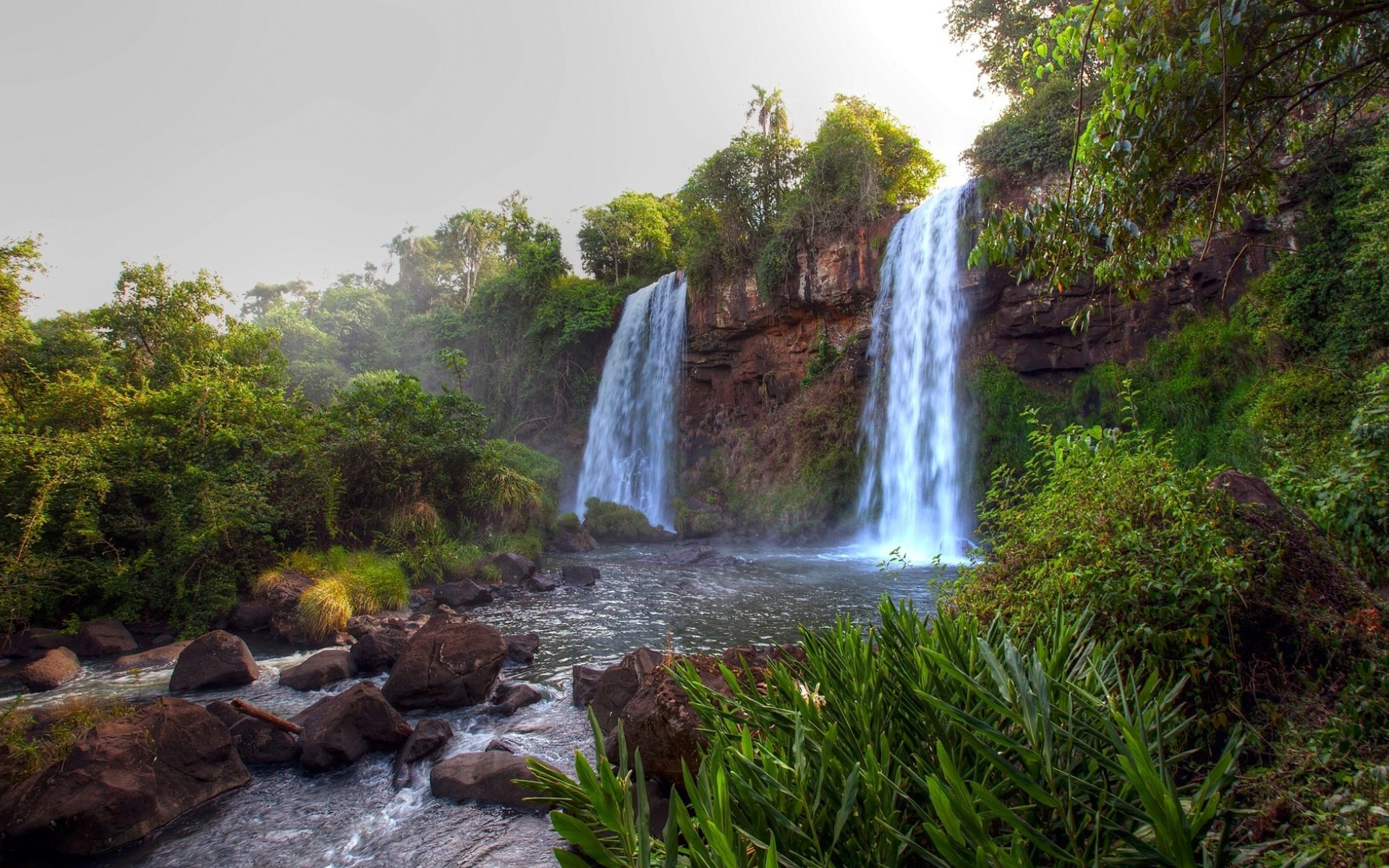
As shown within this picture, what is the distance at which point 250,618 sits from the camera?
9766 mm

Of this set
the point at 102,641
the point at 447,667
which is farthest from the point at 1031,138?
the point at 102,641

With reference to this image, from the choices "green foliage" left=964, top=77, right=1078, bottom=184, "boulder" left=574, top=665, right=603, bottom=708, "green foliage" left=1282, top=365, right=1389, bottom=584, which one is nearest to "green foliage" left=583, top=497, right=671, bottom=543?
"boulder" left=574, top=665, right=603, bottom=708

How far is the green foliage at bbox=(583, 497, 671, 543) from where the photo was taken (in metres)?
19.8

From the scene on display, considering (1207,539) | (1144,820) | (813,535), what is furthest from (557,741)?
(813,535)

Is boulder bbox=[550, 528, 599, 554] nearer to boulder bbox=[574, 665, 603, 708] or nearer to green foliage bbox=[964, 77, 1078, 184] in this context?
boulder bbox=[574, 665, 603, 708]

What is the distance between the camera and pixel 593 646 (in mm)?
8641

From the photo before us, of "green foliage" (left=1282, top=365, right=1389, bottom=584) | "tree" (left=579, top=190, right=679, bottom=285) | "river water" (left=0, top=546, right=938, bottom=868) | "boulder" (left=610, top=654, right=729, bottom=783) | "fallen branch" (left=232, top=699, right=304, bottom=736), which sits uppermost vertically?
"tree" (left=579, top=190, right=679, bottom=285)

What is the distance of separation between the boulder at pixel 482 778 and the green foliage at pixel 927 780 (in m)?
3.84

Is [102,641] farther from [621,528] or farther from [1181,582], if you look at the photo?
[621,528]

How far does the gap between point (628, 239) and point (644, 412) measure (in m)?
9.27

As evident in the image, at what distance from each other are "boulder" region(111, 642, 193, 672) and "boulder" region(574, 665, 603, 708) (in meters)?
4.96

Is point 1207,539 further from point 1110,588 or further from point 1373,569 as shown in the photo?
point 1373,569

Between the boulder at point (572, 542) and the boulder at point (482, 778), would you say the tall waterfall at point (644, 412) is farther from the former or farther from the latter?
the boulder at point (482, 778)

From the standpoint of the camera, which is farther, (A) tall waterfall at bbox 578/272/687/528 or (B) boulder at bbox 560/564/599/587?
(A) tall waterfall at bbox 578/272/687/528
